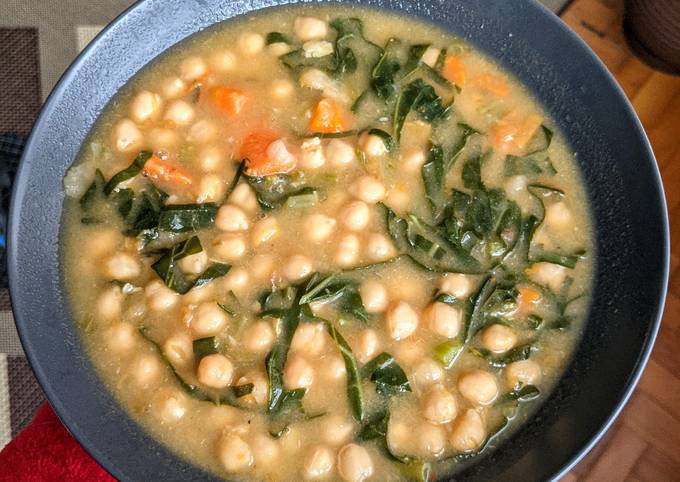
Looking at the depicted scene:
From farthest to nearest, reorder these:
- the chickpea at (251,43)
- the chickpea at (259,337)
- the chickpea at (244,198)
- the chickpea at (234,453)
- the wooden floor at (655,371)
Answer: the chickpea at (251,43) < the wooden floor at (655,371) < the chickpea at (244,198) < the chickpea at (259,337) < the chickpea at (234,453)

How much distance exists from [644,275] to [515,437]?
0.72 metres

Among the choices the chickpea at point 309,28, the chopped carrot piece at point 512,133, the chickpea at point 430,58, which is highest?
the chickpea at point 430,58

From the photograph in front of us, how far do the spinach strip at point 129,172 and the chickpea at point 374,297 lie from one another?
91 centimetres

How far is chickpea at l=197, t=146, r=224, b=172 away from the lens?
2.69 meters

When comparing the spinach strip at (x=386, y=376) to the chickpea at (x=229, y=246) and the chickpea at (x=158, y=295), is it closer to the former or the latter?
the chickpea at (x=229, y=246)

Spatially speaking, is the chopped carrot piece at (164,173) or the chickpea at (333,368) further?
the chopped carrot piece at (164,173)

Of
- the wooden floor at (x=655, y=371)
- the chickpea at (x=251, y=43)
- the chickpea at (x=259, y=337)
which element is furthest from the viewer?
the chickpea at (x=251, y=43)

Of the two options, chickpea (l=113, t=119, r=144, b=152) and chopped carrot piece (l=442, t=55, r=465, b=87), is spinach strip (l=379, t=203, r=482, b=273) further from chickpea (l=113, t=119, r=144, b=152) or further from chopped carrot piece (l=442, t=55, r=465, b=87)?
chickpea (l=113, t=119, r=144, b=152)

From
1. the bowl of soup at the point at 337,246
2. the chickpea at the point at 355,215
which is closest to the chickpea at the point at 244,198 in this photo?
the bowl of soup at the point at 337,246

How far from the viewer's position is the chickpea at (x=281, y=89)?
9.12 feet

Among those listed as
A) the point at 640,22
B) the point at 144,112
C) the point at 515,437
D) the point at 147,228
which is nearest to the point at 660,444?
the point at 515,437

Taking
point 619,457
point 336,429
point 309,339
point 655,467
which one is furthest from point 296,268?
point 655,467

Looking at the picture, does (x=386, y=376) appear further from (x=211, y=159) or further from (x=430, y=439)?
(x=211, y=159)

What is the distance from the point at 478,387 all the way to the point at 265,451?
0.75m
